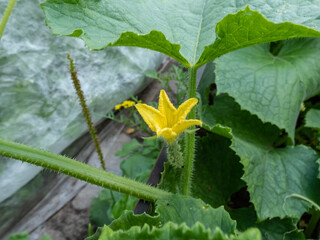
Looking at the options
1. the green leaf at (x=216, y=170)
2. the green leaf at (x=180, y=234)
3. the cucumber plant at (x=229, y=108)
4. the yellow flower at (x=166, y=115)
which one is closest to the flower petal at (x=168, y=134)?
the yellow flower at (x=166, y=115)

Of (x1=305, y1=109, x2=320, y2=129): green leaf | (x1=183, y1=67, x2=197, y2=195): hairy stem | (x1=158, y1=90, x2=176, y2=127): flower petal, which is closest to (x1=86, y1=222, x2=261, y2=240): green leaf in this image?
(x1=158, y1=90, x2=176, y2=127): flower petal

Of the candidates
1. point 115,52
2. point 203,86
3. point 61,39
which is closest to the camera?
point 203,86

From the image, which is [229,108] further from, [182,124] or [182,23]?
[182,124]

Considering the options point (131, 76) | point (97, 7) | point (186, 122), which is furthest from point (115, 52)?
point (186, 122)

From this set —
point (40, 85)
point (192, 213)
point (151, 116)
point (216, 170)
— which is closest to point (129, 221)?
point (192, 213)

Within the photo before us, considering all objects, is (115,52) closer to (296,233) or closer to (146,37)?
(146,37)

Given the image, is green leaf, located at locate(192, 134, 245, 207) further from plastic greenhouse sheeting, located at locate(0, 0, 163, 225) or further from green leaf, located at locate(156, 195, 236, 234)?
plastic greenhouse sheeting, located at locate(0, 0, 163, 225)
